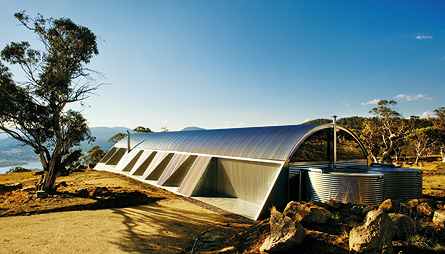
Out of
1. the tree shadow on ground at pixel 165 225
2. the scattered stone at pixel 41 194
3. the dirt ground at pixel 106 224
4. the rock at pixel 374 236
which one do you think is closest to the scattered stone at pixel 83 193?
the dirt ground at pixel 106 224

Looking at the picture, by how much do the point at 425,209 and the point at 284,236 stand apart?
409 cm

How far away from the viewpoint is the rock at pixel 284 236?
16.6 feet

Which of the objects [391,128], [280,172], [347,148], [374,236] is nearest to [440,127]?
[391,128]

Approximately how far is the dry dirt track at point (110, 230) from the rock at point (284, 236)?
3101 millimetres

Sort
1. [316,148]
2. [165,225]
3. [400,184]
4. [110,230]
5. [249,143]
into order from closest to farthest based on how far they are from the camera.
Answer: [110,230] → [165,225] → [400,184] → [316,148] → [249,143]

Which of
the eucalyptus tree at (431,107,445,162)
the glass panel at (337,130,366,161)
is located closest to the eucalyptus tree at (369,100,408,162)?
the eucalyptus tree at (431,107,445,162)

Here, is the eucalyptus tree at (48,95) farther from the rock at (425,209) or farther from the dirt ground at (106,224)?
the rock at (425,209)

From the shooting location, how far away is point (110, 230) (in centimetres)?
855

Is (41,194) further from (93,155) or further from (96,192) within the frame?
(93,155)

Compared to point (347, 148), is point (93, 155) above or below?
below

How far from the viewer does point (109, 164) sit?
31.0 metres

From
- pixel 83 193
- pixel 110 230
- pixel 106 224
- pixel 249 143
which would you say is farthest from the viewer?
pixel 249 143

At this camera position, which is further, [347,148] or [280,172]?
[347,148]

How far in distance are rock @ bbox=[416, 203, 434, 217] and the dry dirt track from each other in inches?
220
